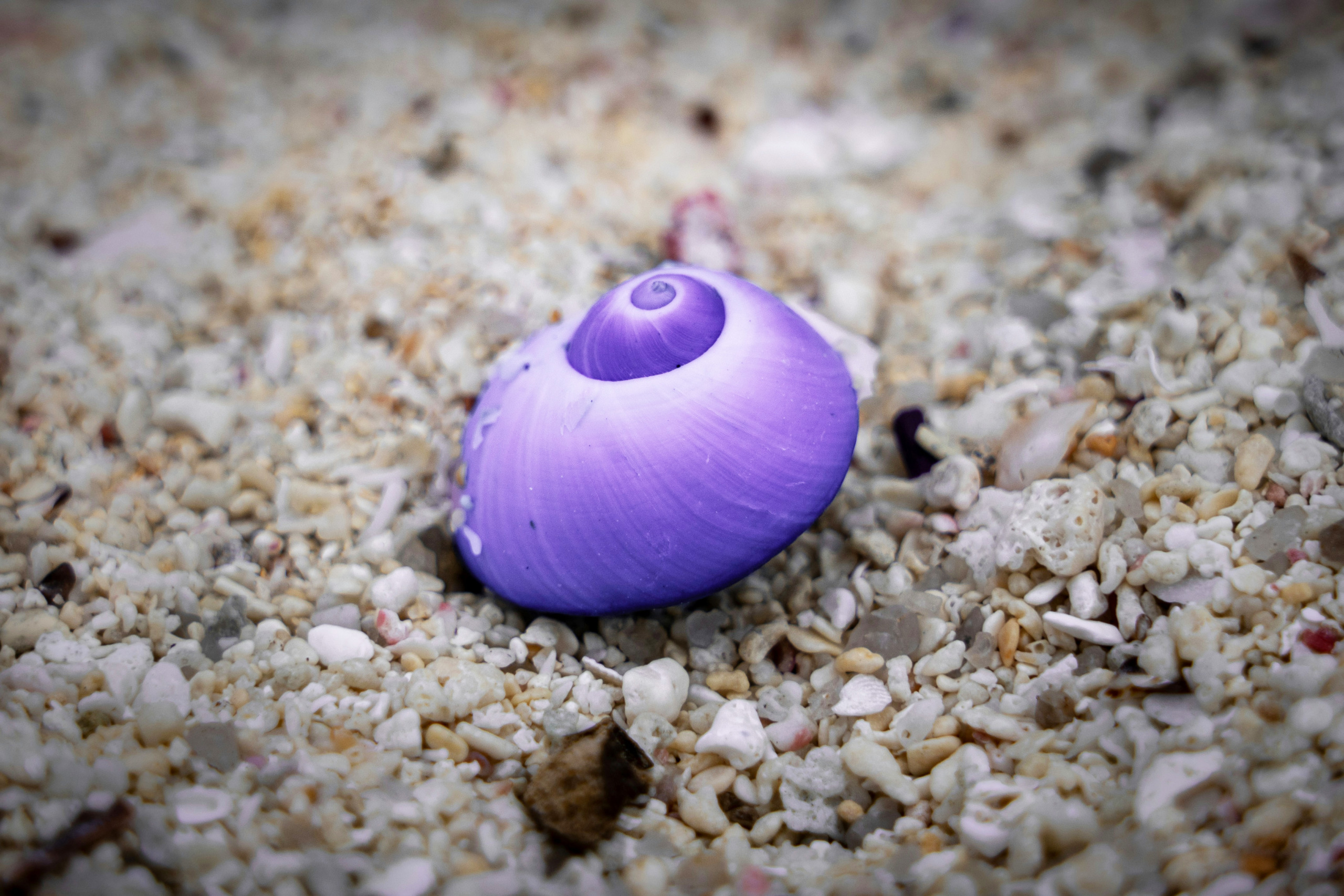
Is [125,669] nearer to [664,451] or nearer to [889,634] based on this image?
[664,451]

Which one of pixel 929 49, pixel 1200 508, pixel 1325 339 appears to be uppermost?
pixel 929 49

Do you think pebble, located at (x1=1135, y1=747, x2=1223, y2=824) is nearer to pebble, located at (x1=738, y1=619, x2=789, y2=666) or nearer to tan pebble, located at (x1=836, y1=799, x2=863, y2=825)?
tan pebble, located at (x1=836, y1=799, x2=863, y2=825)

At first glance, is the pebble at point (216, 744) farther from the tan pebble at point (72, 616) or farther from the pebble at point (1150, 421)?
the pebble at point (1150, 421)

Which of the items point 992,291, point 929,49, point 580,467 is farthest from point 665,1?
point 580,467

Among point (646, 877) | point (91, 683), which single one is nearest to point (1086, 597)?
point (646, 877)

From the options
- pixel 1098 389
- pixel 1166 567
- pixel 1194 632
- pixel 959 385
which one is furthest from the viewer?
pixel 959 385

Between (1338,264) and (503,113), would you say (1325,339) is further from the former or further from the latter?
(503,113)
